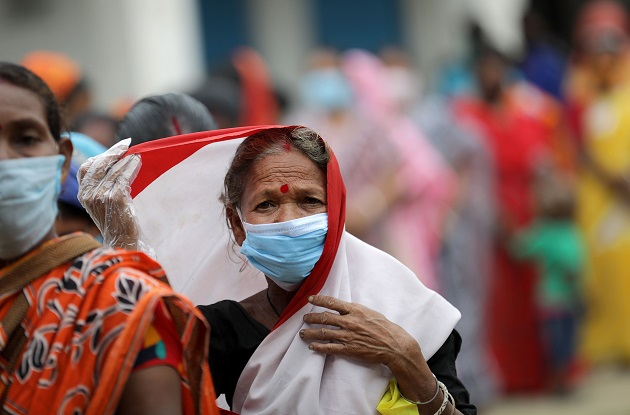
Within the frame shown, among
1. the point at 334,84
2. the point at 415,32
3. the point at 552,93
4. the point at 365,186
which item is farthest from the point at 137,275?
the point at 415,32

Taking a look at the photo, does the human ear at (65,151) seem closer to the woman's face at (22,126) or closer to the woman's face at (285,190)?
the woman's face at (22,126)

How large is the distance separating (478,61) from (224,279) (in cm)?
628

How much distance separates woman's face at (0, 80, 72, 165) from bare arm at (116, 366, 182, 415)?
0.64 m

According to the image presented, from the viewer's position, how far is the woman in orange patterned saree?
101 inches

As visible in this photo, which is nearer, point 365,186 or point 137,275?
point 137,275

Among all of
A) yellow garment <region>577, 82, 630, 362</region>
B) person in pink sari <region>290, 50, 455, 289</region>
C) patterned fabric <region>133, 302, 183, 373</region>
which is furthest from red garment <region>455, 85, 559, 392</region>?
patterned fabric <region>133, 302, 183, 373</region>

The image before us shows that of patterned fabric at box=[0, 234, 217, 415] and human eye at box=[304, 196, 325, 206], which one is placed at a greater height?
human eye at box=[304, 196, 325, 206]

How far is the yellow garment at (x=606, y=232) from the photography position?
28.6 ft

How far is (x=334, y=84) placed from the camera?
867cm

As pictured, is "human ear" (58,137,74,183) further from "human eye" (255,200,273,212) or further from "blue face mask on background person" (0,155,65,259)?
"human eye" (255,200,273,212)

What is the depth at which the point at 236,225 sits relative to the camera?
313 cm

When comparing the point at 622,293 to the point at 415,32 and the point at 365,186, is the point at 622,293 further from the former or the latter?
the point at 415,32

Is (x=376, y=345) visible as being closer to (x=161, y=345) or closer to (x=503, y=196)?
(x=161, y=345)

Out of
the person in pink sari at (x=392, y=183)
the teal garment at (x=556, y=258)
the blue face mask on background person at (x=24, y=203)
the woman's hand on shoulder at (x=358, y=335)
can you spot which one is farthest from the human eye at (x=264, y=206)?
the teal garment at (x=556, y=258)
